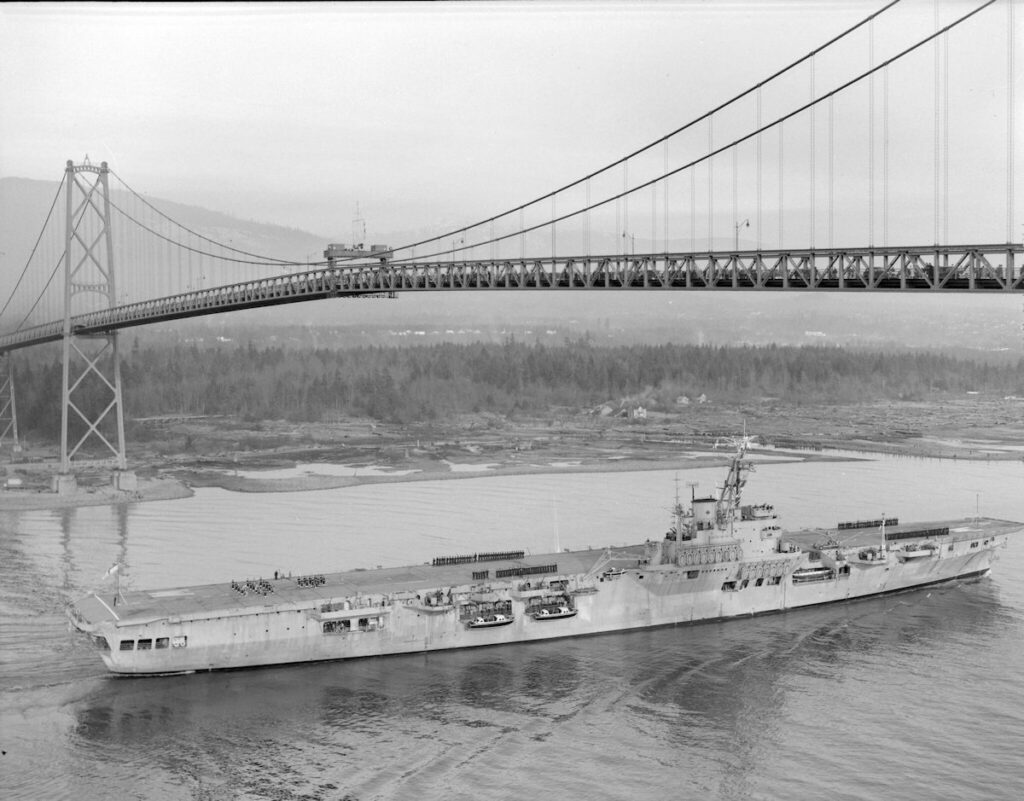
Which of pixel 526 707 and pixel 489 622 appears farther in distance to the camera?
pixel 489 622

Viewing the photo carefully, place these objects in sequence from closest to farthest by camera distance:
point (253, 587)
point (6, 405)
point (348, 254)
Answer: point (253, 587)
point (348, 254)
point (6, 405)

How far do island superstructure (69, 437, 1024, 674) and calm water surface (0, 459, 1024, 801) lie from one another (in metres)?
0.50

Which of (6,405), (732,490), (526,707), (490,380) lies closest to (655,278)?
(732,490)

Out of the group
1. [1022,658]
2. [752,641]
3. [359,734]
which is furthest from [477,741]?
[1022,658]

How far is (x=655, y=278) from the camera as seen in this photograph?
3303 cm

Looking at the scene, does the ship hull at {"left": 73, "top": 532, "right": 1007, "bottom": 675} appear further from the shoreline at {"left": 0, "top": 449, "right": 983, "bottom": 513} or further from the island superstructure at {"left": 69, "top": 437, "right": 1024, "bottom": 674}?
the shoreline at {"left": 0, "top": 449, "right": 983, "bottom": 513}

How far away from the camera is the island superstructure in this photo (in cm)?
2444

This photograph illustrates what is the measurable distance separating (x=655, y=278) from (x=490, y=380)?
57215 mm

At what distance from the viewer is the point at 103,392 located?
226ft

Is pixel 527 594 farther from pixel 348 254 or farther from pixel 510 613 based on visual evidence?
pixel 348 254

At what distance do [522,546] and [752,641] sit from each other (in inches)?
343

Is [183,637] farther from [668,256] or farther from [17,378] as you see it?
[17,378]

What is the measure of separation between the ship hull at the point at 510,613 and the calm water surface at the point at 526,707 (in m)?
0.43

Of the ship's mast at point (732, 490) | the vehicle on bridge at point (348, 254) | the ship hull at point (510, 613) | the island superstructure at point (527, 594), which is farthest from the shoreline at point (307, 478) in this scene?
the ship's mast at point (732, 490)
